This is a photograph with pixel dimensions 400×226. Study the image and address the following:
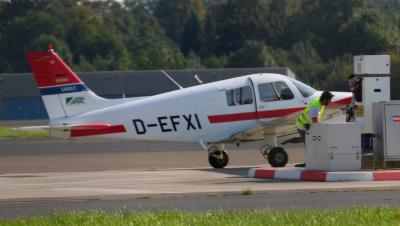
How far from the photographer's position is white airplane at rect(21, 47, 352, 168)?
84.2ft

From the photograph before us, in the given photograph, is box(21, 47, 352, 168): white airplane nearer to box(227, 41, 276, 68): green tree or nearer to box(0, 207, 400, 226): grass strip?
box(0, 207, 400, 226): grass strip

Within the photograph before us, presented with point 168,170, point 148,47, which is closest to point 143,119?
point 168,170

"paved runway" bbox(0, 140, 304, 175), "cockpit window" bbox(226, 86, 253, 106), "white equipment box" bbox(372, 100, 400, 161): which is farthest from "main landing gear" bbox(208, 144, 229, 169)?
"white equipment box" bbox(372, 100, 400, 161)

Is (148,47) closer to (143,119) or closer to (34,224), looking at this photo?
(143,119)

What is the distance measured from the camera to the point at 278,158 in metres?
25.2

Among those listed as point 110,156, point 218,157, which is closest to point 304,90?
point 218,157

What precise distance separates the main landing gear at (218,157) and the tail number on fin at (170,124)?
903 mm

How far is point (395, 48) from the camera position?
3538 inches

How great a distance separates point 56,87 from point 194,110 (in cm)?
323

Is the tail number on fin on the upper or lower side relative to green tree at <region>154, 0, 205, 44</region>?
upper

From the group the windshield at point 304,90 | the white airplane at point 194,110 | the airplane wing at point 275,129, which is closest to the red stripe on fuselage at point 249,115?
the white airplane at point 194,110

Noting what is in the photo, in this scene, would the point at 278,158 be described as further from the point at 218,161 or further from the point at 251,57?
the point at 251,57

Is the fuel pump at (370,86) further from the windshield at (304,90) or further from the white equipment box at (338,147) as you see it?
the windshield at (304,90)

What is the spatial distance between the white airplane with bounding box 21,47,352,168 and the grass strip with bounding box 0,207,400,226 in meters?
10.8
